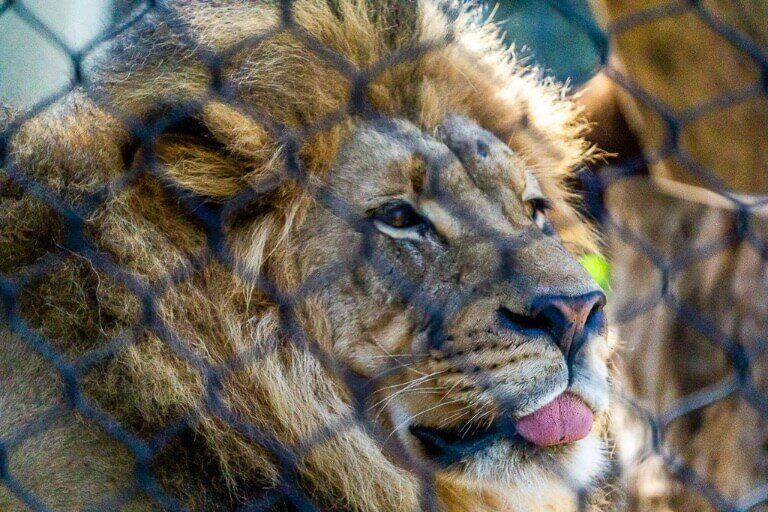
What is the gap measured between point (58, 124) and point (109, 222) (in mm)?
248

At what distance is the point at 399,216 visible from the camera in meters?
1.83

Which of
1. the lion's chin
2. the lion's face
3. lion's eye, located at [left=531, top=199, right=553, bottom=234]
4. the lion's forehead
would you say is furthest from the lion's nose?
lion's eye, located at [left=531, top=199, right=553, bottom=234]

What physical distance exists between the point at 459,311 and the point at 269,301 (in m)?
0.35

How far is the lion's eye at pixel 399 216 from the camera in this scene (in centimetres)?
183

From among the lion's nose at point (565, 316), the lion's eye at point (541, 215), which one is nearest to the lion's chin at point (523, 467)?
the lion's nose at point (565, 316)

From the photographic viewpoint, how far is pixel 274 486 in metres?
1.70

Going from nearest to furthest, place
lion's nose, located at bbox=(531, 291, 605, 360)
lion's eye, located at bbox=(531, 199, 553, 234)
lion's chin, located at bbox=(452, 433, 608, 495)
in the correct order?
lion's nose, located at bbox=(531, 291, 605, 360)
lion's chin, located at bbox=(452, 433, 608, 495)
lion's eye, located at bbox=(531, 199, 553, 234)

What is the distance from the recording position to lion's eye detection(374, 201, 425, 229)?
1827 millimetres

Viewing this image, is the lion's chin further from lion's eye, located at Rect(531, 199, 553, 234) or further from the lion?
lion's eye, located at Rect(531, 199, 553, 234)

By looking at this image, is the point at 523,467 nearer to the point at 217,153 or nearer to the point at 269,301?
the point at 269,301

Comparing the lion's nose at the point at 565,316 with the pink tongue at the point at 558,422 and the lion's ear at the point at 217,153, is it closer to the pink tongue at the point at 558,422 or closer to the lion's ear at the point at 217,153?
the pink tongue at the point at 558,422

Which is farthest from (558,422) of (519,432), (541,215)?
(541,215)

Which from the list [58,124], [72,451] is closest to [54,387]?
[72,451]

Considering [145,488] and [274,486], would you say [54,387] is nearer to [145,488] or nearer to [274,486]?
[145,488]
